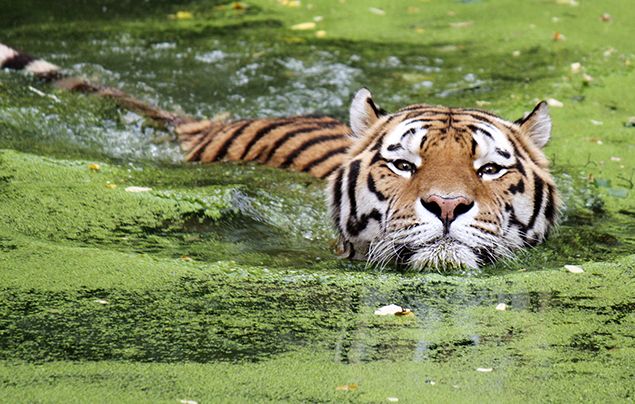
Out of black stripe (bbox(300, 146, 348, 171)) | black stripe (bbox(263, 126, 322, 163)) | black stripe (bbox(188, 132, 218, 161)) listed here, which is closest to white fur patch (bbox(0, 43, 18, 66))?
black stripe (bbox(188, 132, 218, 161))

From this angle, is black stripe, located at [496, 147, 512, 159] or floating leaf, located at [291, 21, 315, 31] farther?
floating leaf, located at [291, 21, 315, 31]

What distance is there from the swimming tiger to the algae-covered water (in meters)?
0.11

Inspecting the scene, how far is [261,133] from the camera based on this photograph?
523cm

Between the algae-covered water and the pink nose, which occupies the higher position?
the pink nose

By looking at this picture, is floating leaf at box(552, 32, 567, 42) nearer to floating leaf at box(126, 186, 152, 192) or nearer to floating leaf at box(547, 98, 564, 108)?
floating leaf at box(547, 98, 564, 108)

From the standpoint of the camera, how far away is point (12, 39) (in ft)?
23.1

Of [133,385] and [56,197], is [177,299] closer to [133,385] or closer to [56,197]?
[133,385]

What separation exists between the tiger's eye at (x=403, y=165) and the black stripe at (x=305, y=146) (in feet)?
4.26

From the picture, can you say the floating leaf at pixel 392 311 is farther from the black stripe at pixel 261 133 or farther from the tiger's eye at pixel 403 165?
the black stripe at pixel 261 133

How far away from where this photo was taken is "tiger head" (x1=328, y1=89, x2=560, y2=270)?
3.45 metres

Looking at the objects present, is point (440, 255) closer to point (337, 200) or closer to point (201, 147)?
point (337, 200)

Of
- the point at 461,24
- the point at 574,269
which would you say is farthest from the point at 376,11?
the point at 574,269

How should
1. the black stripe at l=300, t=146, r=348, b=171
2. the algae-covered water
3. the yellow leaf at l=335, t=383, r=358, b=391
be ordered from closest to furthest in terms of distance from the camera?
the yellow leaf at l=335, t=383, r=358, b=391, the algae-covered water, the black stripe at l=300, t=146, r=348, b=171

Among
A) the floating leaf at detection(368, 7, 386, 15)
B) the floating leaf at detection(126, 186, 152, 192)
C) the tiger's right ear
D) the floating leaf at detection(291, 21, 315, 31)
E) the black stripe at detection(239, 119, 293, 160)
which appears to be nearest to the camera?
the tiger's right ear
